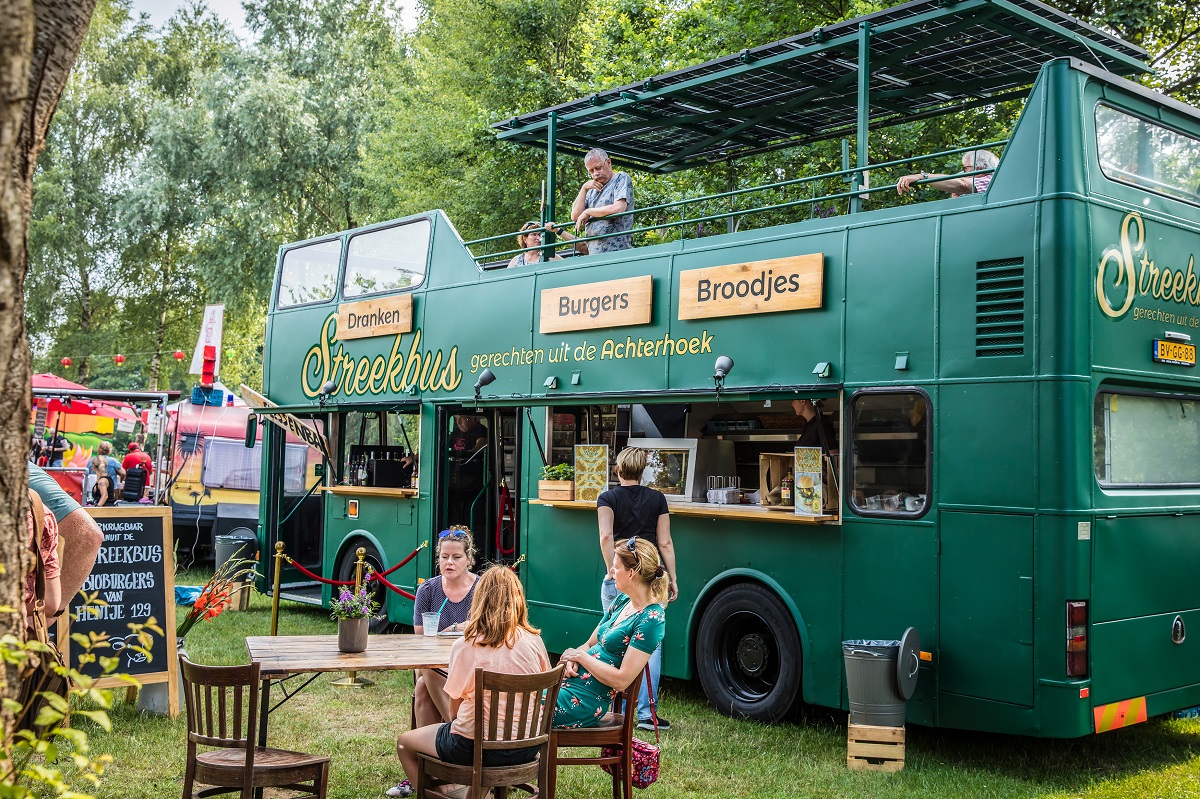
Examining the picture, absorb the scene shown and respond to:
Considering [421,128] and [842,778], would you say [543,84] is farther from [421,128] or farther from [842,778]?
[842,778]

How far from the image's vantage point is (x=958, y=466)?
6.99 m

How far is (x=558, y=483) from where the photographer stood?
31.6 ft

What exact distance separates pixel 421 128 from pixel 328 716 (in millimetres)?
17330

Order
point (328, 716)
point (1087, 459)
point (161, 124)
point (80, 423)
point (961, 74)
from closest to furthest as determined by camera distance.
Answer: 1. point (1087, 459)
2. point (328, 716)
3. point (961, 74)
4. point (80, 423)
5. point (161, 124)

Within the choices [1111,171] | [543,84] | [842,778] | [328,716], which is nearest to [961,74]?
[1111,171]

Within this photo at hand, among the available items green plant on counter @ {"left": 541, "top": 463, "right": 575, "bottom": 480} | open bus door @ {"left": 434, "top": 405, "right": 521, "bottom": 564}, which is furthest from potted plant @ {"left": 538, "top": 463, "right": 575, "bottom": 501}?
open bus door @ {"left": 434, "top": 405, "right": 521, "bottom": 564}

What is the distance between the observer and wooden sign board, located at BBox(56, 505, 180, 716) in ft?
26.2

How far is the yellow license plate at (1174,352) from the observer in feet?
23.6

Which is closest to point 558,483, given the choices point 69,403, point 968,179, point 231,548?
point 968,179

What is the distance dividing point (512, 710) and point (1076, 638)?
3466mm

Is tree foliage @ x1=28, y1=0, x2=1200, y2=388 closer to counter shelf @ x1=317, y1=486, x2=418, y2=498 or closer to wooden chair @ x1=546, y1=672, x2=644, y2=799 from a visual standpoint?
counter shelf @ x1=317, y1=486, x2=418, y2=498

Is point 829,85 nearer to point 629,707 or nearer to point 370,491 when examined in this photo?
point 370,491

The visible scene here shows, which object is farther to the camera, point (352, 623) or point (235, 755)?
point (352, 623)

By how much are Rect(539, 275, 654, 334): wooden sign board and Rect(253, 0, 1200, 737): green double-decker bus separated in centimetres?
3
